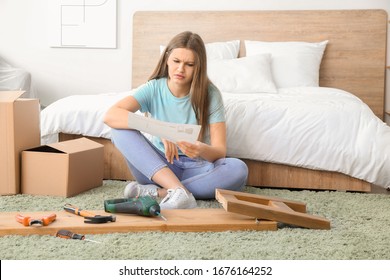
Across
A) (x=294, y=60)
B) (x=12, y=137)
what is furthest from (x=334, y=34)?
(x=12, y=137)

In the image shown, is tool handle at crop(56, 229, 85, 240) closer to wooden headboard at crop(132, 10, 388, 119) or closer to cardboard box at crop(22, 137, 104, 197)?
cardboard box at crop(22, 137, 104, 197)

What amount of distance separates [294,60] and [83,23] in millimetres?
1617

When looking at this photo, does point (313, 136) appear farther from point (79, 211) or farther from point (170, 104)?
point (79, 211)

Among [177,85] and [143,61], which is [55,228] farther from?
[143,61]

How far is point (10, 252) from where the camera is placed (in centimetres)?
157

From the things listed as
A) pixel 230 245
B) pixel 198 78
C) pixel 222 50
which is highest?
pixel 222 50

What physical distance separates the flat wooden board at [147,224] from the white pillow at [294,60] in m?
1.97

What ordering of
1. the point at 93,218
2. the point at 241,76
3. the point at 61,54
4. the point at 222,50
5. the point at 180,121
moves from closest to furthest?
the point at 93,218, the point at 180,121, the point at 241,76, the point at 222,50, the point at 61,54

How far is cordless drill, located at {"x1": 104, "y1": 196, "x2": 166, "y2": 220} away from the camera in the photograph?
1.83 m

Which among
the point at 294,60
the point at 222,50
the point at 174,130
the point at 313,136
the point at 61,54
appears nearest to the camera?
the point at 174,130

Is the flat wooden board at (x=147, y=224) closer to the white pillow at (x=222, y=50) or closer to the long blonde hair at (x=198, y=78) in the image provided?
the long blonde hair at (x=198, y=78)

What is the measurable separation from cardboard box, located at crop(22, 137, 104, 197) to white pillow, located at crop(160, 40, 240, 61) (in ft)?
5.41

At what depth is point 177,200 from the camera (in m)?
2.05

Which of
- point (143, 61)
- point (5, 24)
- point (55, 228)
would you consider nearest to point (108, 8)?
point (143, 61)
